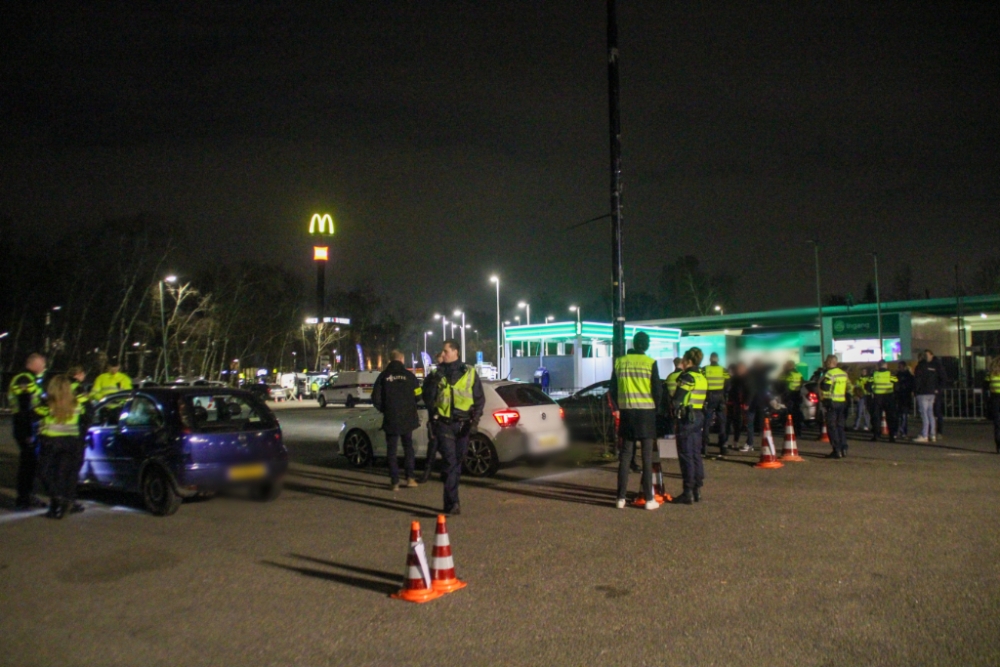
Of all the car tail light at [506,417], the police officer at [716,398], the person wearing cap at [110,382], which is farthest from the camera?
the police officer at [716,398]

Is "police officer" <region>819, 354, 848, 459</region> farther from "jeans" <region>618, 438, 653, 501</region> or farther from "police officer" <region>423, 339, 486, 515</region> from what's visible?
"police officer" <region>423, 339, 486, 515</region>

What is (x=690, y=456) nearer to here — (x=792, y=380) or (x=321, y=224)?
(x=792, y=380)

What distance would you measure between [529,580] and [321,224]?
73.3 m

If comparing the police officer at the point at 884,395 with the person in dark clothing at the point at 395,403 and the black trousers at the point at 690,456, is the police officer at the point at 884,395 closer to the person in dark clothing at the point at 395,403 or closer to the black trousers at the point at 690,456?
the black trousers at the point at 690,456

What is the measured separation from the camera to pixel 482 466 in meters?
12.5

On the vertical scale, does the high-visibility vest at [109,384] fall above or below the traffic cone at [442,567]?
above

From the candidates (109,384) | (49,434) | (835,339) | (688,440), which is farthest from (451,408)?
(835,339)

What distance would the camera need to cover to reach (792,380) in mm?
17344

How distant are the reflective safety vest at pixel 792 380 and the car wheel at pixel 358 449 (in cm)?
866

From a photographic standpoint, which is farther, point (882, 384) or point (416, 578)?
point (882, 384)

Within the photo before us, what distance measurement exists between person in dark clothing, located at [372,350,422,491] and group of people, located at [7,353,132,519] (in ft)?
11.7

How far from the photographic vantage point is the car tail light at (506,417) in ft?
40.3

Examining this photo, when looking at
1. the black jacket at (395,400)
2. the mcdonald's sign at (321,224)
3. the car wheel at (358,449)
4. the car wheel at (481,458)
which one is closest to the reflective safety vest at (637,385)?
the black jacket at (395,400)

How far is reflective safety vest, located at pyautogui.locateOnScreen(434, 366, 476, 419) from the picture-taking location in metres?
9.55
